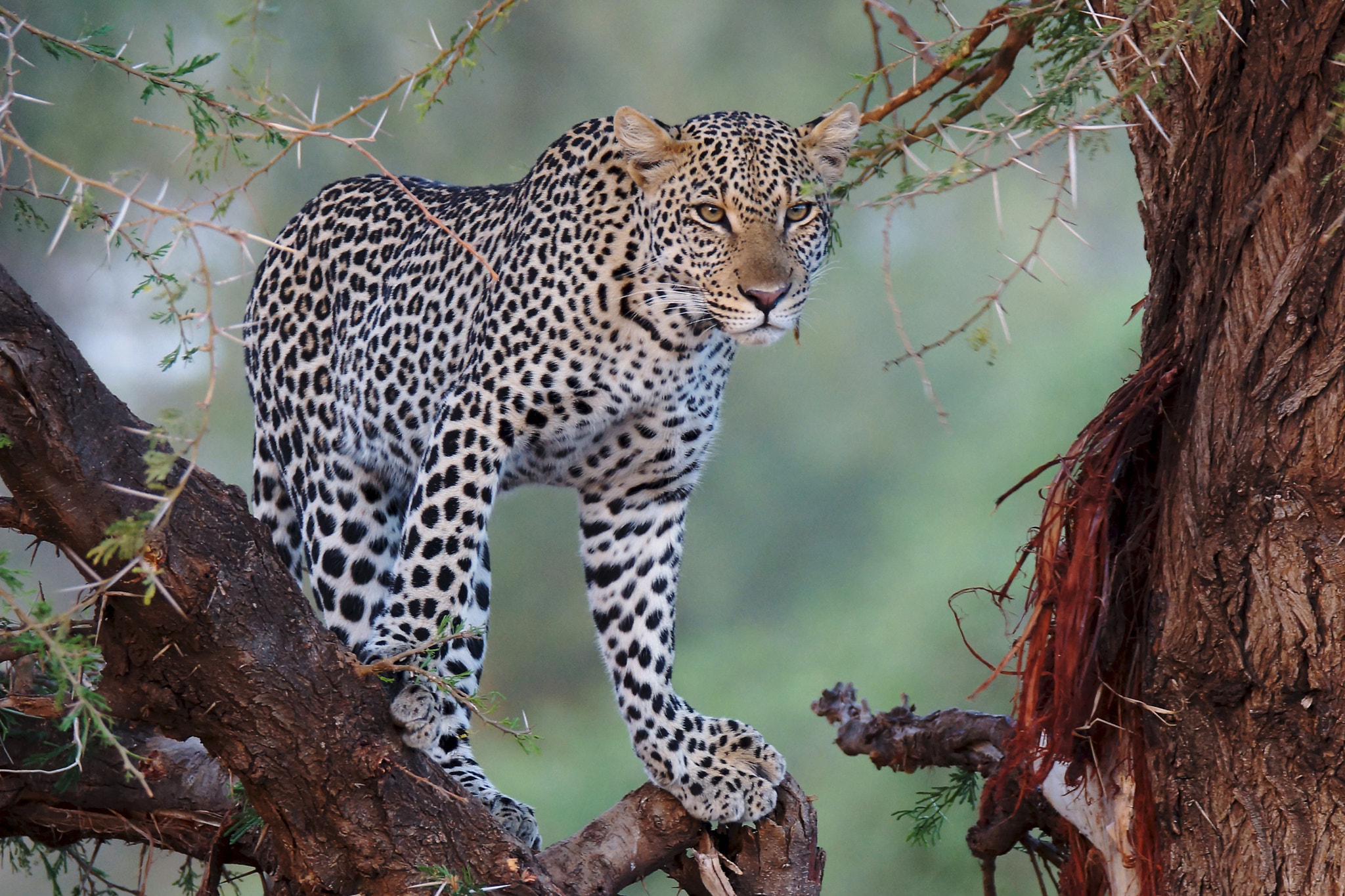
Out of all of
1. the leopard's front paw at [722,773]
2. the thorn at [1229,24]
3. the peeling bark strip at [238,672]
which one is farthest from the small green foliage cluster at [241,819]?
the thorn at [1229,24]

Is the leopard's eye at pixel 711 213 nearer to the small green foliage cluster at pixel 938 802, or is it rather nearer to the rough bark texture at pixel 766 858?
the rough bark texture at pixel 766 858

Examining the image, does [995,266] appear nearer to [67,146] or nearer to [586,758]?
[586,758]

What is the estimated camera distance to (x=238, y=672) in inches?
80.4

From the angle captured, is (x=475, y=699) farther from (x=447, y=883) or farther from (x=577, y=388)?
(x=577, y=388)

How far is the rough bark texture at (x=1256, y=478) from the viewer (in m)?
2.02

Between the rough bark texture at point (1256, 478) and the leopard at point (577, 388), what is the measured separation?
89 cm

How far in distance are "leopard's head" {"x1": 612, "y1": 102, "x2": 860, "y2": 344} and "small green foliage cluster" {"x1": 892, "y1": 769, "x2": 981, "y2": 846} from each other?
4.64 ft

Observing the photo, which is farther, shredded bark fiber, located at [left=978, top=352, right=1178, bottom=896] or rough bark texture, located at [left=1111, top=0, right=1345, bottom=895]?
shredded bark fiber, located at [left=978, top=352, right=1178, bottom=896]

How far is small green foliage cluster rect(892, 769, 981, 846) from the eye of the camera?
3.48 meters

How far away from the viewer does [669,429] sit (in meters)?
3.28

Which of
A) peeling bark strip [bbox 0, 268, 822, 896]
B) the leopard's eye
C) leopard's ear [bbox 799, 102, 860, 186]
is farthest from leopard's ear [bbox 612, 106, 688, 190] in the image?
peeling bark strip [bbox 0, 268, 822, 896]

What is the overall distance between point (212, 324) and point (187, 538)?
582mm

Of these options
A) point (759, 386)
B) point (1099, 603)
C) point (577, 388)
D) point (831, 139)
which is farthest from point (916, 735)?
point (759, 386)

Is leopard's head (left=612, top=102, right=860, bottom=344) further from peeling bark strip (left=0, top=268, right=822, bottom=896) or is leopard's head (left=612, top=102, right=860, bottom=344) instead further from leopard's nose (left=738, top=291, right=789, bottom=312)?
peeling bark strip (left=0, top=268, right=822, bottom=896)
